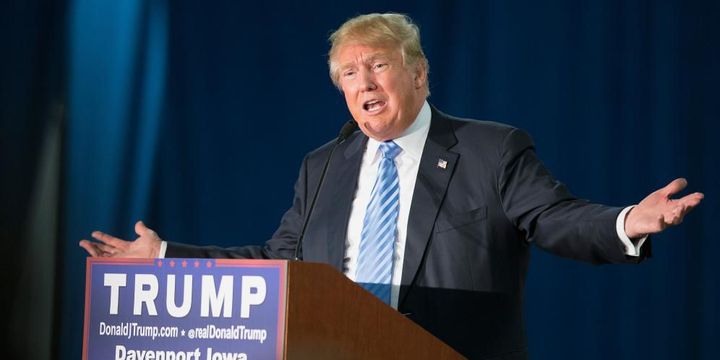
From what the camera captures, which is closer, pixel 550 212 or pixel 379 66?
pixel 550 212

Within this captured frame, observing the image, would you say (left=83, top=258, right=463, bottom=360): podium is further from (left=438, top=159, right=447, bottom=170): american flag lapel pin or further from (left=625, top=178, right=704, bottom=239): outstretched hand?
(left=438, top=159, right=447, bottom=170): american flag lapel pin

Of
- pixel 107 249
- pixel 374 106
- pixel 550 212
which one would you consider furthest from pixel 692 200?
pixel 107 249

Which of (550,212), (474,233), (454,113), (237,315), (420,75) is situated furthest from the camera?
(454,113)

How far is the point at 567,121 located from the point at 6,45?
8.29 feet

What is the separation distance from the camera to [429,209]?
7.91 ft

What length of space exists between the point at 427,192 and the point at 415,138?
210 millimetres

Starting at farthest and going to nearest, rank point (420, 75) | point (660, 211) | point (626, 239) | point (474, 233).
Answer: point (420, 75), point (474, 233), point (626, 239), point (660, 211)

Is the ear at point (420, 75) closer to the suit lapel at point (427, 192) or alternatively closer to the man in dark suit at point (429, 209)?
the man in dark suit at point (429, 209)

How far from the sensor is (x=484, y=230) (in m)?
2.39

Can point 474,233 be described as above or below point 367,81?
below

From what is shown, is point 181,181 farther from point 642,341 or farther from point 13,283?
point 642,341

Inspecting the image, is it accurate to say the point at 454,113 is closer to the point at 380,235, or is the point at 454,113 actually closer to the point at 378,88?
the point at 378,88

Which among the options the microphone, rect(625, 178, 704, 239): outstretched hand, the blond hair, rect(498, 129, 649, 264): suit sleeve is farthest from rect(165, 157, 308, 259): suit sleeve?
rect(625, 178, 704, 239): outstretched hand

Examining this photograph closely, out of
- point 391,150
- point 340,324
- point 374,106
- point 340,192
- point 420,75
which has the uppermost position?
point 420,75
